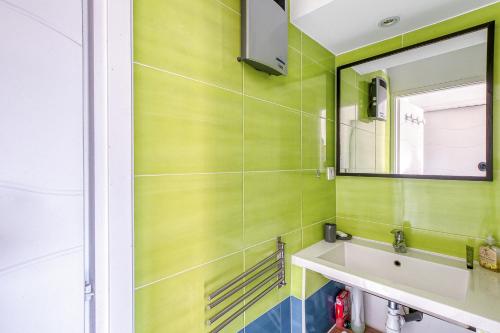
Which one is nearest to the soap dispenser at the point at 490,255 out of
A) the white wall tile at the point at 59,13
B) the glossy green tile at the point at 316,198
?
the glossy green tile at the point at 316,198

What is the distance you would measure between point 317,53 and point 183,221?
1317 millimetres

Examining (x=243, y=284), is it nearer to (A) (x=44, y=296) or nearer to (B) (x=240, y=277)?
(B) (x=240, y=277)

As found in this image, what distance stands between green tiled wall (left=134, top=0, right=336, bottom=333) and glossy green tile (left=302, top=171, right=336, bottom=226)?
118 millimetres

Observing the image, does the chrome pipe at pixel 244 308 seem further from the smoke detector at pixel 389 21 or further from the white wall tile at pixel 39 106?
the smoke detector at pixel 389 21

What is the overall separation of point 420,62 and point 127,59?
1508mm

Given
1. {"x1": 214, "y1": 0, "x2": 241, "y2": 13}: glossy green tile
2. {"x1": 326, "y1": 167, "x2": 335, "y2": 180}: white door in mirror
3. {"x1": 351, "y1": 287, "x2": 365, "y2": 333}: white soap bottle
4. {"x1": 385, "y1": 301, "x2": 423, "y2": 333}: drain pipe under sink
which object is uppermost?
{"x1": 214, "y1": 0, "x2": 241, "y2": 13}: glossy green tile

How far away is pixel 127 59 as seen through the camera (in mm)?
644

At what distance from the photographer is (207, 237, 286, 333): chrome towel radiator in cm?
88

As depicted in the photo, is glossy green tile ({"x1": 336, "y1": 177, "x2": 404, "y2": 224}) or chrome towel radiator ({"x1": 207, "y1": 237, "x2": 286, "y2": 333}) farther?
glossy green tile ({"x1": 336, "y1": 177, "x2": 404, "y2": 224})

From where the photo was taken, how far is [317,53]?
4.86ft

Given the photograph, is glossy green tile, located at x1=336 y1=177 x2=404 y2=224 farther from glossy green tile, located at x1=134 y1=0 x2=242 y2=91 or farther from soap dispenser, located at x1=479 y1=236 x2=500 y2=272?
glossy green tile, located at x1=134 y1=0 x2=242 y2=91

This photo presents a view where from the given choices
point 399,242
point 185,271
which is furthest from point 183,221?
point 399,242

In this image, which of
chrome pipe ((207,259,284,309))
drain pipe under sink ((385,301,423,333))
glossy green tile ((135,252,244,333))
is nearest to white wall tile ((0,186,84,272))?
glossy green tile ((135,252,244,333))

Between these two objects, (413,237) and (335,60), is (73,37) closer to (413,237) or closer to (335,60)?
(335,60)
